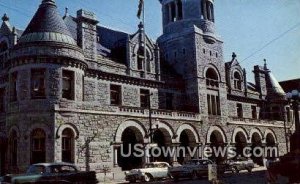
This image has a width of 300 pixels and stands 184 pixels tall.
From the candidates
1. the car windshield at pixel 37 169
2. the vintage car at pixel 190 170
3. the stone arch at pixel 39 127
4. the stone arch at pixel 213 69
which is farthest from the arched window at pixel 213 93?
the car windshield at pixel 37 169

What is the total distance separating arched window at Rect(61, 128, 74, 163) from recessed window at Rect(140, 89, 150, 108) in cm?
841

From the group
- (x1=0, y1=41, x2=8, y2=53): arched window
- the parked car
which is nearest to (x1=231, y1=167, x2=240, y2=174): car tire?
the parked car

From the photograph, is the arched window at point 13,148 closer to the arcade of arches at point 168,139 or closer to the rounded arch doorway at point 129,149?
the arcade of arches at point 168,139

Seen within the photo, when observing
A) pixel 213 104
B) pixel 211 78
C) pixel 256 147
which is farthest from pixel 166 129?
pixel 256 147

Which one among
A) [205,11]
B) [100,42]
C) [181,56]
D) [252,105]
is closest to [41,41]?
[100,42]

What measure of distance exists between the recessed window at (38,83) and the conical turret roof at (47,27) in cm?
211

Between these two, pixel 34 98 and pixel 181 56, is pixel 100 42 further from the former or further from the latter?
pixel 34 98

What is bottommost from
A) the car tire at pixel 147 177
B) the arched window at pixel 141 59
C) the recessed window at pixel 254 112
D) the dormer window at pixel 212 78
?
the car tire at pixel 147 177

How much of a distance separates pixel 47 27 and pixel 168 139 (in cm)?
1306

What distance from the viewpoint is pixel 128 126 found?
28469 mm

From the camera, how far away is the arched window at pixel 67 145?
24.9 meters

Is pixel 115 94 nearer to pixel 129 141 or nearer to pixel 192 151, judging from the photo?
pixel 129 141

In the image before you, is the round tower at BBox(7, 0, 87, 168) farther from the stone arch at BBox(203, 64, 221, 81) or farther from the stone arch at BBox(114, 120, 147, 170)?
the stone arch at BBox(203, 64, 221, 81)

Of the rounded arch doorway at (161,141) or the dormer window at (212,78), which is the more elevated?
the dormer window at (212,78)
